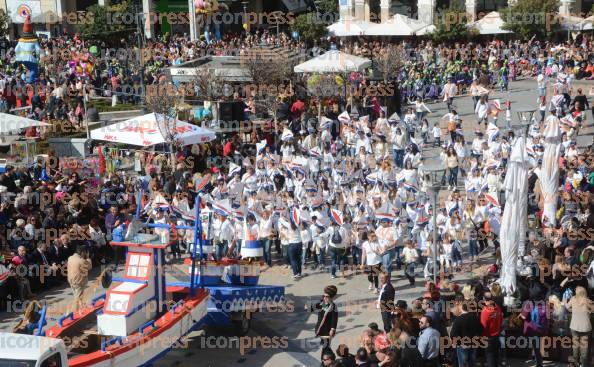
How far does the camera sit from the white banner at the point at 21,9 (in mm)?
56700

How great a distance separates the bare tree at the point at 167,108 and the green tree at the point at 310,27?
15590mm

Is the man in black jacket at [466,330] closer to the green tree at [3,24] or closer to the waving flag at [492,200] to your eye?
the waving flag at [492,200]

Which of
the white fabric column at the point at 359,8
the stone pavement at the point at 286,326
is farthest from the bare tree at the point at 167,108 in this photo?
the white fabric column at the point at 359,8

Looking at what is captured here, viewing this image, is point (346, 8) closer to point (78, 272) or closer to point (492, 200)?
point (492, 200)

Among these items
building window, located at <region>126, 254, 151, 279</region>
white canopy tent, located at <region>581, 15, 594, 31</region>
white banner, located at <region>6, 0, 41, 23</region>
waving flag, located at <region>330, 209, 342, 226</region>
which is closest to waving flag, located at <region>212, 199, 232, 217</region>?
waving flag, located at <region>330, 209, 342, 226</region>

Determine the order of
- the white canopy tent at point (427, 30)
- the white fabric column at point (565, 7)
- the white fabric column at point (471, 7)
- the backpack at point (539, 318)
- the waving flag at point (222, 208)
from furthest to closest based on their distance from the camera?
the white fabric column at point (471, 7)
the white fabric column at point (565, 7)
the white canopy tent at point (427, 30)
the waving flag at point (222, 208)
the backpack at point (539, 318)

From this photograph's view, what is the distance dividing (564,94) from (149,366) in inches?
848

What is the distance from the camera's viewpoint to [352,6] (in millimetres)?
56156

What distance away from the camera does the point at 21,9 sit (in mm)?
56969

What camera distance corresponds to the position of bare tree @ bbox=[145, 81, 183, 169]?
25656 millimetres

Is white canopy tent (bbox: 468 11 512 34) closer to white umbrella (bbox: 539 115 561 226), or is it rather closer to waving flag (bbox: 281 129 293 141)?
waving flag (bbox: 281 129 293 141)

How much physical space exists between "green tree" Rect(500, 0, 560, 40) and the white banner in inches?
1128

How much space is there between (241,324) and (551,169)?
24.9 feet

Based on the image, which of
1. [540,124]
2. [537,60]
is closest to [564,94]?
[540,124]
